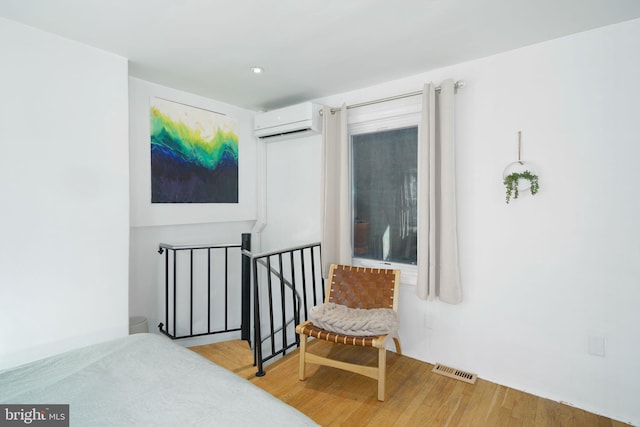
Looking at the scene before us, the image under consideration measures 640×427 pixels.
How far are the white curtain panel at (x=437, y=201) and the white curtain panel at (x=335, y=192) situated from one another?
691mm

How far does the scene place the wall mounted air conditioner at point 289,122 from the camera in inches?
121

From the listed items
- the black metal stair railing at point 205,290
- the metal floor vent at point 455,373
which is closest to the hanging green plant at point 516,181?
the metal floor vent at point 455,373

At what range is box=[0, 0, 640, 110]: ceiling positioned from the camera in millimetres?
1760

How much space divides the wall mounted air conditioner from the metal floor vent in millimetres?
2336

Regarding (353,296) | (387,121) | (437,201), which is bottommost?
(353,296)

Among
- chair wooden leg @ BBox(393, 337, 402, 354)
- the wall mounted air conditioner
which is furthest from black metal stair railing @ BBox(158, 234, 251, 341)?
chair wooden leg @ BBox(393, 337, 402, 354)

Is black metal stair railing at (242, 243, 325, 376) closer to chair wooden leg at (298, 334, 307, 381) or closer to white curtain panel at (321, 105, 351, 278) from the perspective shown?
white curtain panel at (321, 105, 351, 278)

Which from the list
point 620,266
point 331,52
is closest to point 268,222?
point 331,52

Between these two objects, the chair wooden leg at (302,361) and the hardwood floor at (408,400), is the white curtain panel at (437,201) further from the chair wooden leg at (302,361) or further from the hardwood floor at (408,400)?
the chair wooden leg at (302,361)

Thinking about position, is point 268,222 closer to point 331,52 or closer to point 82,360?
point 331,52

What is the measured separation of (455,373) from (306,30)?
2.65m

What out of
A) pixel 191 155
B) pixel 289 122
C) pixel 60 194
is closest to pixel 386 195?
pixel 289 122

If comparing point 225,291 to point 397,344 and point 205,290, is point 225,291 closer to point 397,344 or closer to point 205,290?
point 205,290

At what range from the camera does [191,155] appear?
316 cm
